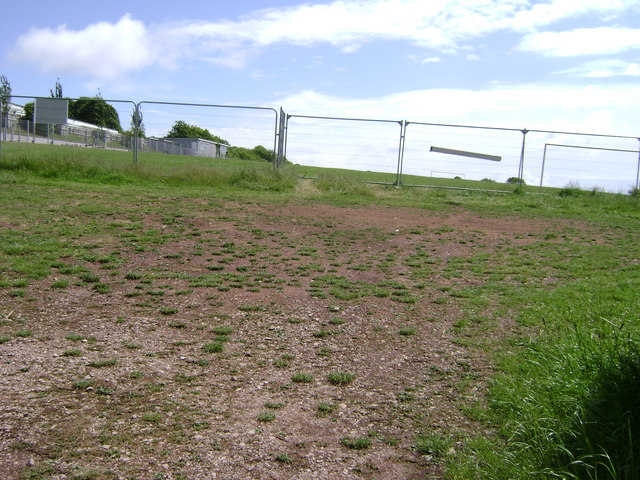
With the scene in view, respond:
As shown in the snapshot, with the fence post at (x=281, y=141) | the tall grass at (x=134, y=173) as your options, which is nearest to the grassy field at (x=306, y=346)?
the tall grass at (x=134, y=173)

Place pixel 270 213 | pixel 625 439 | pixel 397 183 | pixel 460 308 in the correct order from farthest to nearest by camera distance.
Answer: pixel 397 183 → pixel 270 213 → pixel 460 308 → pixel 625 439

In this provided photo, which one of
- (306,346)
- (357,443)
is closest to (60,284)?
(306,346)

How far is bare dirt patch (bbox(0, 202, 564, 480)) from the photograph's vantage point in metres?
3.64

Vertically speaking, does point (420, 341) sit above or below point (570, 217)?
below

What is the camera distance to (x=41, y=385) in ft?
14.3

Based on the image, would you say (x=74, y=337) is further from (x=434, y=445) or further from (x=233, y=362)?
(x=434, y=445)

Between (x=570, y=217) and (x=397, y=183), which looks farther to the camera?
(x=397, y=183)

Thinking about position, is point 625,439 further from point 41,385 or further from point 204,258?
point 204,258

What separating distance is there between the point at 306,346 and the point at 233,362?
2.52 ft

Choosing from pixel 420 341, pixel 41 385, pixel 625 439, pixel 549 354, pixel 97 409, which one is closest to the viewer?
pixel 625 439

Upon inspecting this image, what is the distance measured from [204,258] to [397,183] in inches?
398

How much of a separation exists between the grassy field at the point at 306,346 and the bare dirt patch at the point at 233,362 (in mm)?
20

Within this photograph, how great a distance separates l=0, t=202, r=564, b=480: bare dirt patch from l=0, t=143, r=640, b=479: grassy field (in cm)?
2

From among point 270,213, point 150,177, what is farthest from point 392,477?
point 150,177
